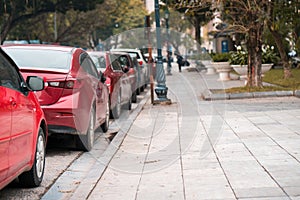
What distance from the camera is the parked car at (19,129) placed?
18.6 ft

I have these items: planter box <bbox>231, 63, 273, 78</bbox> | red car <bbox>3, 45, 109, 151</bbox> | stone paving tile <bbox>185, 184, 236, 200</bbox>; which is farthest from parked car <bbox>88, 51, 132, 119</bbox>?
planter box <bbox>231, 63, 273, 78</bbox>

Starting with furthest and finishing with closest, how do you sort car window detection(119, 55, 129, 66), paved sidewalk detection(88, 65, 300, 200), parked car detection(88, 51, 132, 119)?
car window detection(119, 55, 129, 66) < parked car detection(88, 51, 132, 119) < paved sidewalk detection(88, 65, 300, 200)

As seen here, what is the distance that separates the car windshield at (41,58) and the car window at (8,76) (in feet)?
8.96

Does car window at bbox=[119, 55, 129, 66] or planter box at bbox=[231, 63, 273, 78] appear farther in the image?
planter box at bbox=[231, 63, 273, 78]

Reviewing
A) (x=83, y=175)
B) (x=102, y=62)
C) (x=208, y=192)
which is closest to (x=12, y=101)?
(x=208, y=192)

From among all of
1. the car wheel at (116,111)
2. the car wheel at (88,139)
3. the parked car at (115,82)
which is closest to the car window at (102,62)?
the parked car at (115,82)

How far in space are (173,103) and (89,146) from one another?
782cm

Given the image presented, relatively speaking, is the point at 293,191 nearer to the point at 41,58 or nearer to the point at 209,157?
the point at 209,157

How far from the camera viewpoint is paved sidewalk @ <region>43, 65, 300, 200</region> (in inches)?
264

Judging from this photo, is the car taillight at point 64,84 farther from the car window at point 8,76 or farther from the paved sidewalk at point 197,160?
the car window at point 8,76

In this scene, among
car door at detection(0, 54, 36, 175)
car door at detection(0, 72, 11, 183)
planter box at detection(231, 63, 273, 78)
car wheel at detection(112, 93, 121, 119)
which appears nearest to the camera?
car door at detection(0, 72, 11, 183)

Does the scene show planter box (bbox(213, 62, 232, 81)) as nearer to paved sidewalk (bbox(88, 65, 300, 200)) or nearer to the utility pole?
the utility pole

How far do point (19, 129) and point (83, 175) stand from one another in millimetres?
2174

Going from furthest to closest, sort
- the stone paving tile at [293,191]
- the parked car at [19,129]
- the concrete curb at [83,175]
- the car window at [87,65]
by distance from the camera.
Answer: the car window at [87,65] < the concrete curb at [83,175] < the stone paving tile at [293,191] < the parked car at [19,129]
